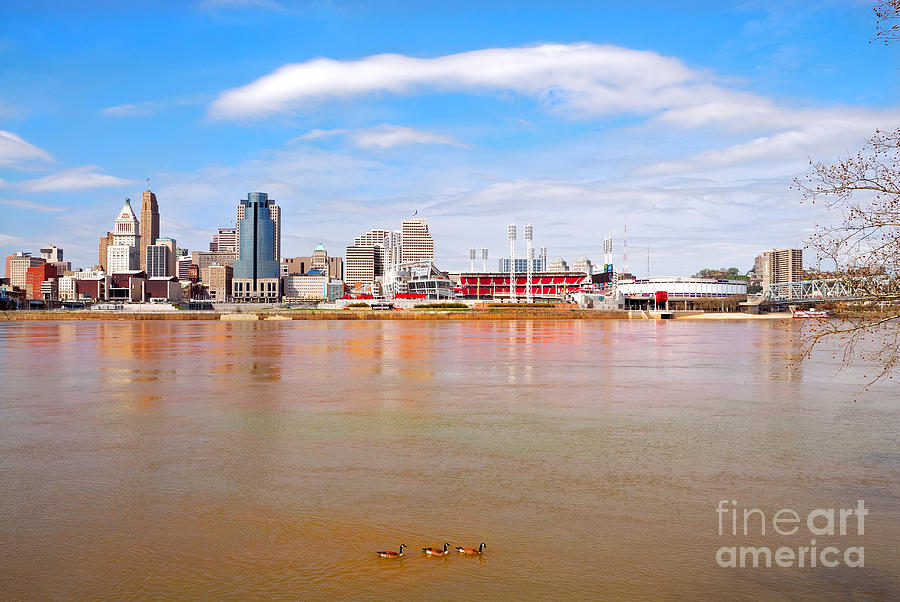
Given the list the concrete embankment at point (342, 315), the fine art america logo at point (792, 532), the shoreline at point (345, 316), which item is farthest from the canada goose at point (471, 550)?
the concrete embankment at point (342, 315)

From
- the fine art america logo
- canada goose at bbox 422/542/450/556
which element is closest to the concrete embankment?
the fine art america logo

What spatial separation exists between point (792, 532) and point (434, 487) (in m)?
6.05

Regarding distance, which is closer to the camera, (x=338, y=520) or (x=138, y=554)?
(x=138, y=554)

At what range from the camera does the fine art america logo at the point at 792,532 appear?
9.65 metres

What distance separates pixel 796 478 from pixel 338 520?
8.95 metres

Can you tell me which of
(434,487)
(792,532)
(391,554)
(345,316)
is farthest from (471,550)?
(345,316)

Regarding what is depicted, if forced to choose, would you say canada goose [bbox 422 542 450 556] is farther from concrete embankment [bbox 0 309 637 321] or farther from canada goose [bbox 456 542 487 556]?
concrete embankment [bbox 0 309 637 321]

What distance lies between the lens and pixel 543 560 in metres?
9.61

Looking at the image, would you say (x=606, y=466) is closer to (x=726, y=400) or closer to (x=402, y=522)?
(x=402, y=522)

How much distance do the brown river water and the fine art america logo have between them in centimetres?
12

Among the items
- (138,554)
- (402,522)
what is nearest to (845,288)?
(402,522)

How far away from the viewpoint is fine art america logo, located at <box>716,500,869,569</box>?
31.7ft

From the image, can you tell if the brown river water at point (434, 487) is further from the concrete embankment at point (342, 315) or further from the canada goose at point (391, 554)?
the concrete embankment at point (342, 315)

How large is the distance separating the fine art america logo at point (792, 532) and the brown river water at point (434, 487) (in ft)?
0.38
